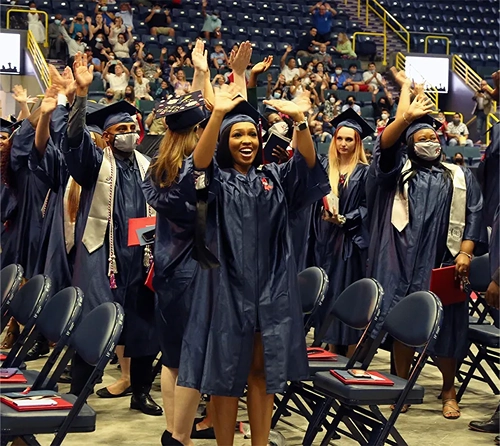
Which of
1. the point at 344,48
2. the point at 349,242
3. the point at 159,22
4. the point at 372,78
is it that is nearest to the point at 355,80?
the point at 372,78

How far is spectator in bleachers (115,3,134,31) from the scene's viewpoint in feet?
62.1

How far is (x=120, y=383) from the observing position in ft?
20.5

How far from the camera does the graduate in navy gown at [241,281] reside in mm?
4207

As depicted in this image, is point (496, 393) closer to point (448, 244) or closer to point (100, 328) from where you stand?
point (448, 244)

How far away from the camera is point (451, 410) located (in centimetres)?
589

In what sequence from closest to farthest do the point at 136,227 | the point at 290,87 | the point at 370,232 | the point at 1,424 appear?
the point at 1,424, the point at 136,227, the point at 370,232, the point at 290,87

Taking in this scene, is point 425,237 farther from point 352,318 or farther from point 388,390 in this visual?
point 388,390

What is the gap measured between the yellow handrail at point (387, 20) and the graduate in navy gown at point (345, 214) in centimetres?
1524

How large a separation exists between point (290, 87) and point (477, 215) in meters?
11.3

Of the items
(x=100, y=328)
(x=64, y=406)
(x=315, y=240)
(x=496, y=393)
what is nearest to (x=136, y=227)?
(x=100, y=328)

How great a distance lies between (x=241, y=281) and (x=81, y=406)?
0.87m

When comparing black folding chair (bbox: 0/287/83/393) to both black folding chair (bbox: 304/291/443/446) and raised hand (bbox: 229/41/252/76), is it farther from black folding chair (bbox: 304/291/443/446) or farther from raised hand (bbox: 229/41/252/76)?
raised hand (bbox: 229/41/252/76)

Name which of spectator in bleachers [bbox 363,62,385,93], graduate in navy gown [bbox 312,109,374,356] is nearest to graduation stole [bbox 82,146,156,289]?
graduate in navy gown [bbox 312,109,374,356]

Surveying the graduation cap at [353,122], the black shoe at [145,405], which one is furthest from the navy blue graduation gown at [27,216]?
the graduation cap at [353,122]
